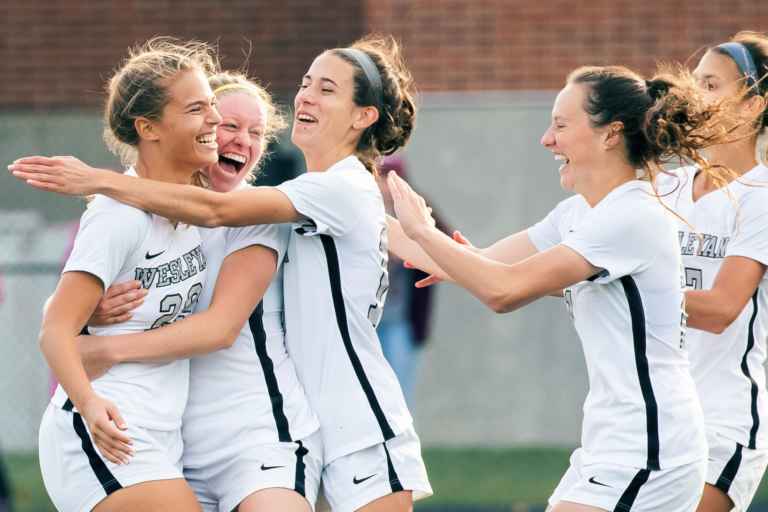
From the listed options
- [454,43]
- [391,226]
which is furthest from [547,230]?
[454,43]

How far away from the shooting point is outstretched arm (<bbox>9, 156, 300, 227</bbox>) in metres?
3.54

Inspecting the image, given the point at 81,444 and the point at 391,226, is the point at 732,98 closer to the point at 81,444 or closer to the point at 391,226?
the point at 391,226

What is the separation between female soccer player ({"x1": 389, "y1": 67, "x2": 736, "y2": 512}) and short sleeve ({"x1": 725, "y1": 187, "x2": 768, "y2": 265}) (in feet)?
1.73

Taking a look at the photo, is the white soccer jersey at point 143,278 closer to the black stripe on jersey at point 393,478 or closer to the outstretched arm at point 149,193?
the outstretched arm at point 149,193

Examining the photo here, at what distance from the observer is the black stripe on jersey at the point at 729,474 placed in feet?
13.6

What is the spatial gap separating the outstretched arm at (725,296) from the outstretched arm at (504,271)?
1.83 feet

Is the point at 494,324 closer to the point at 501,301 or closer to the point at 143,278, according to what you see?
the point at 501,301

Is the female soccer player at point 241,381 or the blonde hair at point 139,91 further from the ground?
the blonde hair at point 139,91

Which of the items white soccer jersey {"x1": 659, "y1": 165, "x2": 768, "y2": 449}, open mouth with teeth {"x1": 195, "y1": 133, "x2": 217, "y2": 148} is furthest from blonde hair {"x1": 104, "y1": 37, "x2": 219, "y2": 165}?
white soccer jersey {"x1": 659, "y1": 165, "x2": 768, "y2": 449}

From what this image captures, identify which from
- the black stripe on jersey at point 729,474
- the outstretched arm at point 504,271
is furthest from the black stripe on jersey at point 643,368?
the black stripe on jersey at point 729,474

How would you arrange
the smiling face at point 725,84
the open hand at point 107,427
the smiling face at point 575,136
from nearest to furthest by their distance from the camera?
the open hand at point 107,427 → the smiling face at point 575,136 → the smiling face at point 725,84

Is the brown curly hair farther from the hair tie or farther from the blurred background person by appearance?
the blurred background person

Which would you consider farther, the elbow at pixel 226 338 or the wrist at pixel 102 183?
the elbow at pixel 226 338

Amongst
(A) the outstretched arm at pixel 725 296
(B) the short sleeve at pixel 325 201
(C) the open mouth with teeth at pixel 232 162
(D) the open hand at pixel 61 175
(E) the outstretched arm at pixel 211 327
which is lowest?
(A) the outstretched arm at pixel 725 296
